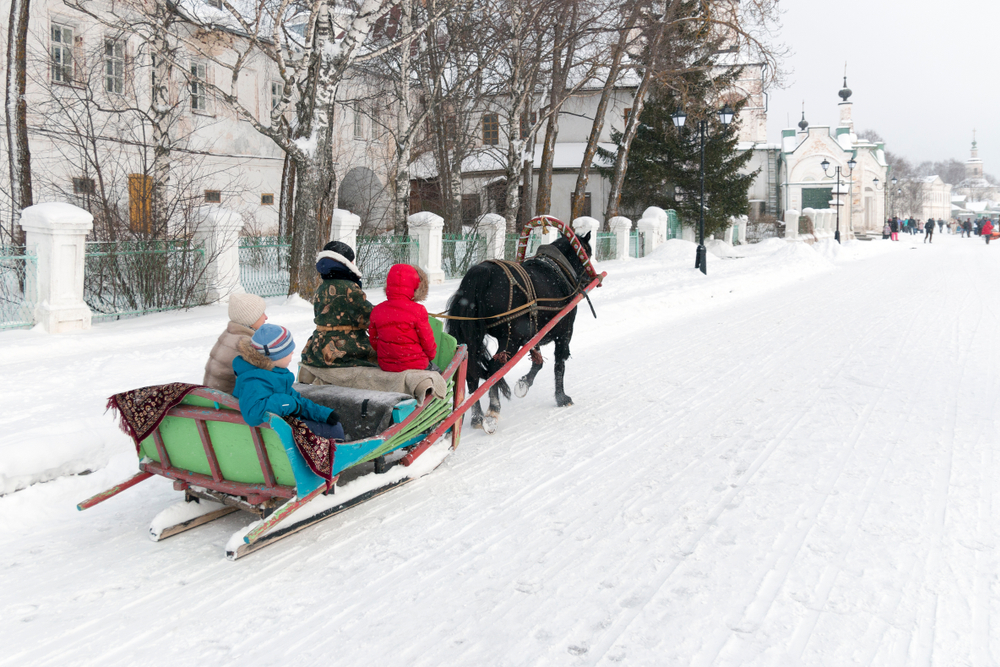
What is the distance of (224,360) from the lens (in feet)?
14.9

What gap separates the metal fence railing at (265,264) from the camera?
1305 centimetres

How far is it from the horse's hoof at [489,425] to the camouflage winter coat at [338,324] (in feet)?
5.03

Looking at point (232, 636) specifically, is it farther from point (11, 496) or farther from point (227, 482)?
point (11, 496)

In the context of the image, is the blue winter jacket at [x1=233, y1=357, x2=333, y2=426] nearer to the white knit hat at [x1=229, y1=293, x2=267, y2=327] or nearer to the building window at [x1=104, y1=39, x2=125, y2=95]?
the white knit hat at [x1=229, y1=293, x2=267, y2=327]

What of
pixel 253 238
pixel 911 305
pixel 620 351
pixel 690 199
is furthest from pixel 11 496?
pixel 690 199

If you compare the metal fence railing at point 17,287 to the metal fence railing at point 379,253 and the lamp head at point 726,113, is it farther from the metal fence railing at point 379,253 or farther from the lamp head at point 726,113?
the lamp head at point 726,113

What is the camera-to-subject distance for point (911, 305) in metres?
14.5

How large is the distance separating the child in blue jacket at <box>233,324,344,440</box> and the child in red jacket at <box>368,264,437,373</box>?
110 centimetres

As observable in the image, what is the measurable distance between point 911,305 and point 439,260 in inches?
369

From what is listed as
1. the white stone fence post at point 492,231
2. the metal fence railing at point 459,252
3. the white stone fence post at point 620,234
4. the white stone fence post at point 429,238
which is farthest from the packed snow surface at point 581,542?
the white stone fence post at point 620,234

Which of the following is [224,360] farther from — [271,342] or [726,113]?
[726,113]

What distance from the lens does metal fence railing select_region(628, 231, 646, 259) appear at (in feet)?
89.5

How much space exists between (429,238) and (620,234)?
422 inches

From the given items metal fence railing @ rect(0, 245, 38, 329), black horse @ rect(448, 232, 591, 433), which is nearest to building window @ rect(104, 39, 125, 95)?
metal fence railing @ rect(0, 245, 38, 329)
